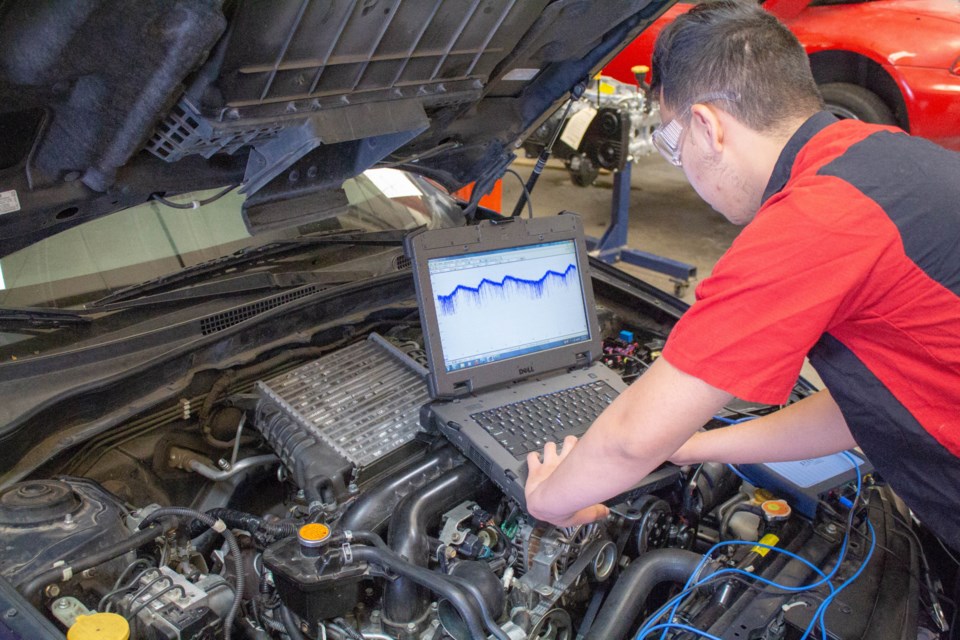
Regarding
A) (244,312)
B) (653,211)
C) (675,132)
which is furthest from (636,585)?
(653,211)

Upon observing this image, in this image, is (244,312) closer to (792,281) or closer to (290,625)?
(290,625)

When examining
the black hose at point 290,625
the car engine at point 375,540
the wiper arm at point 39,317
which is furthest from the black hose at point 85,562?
the wiper arm at point 39,317

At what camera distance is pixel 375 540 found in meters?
1.31

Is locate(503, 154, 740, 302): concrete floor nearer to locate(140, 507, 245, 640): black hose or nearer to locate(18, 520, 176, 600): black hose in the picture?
locate(140, 507, 245, 640): black hose

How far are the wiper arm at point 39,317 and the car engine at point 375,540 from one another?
9.6 inches

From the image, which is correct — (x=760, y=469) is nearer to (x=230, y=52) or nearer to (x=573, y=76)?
(x=573, y=76)

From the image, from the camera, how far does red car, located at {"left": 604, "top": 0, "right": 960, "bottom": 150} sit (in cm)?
477

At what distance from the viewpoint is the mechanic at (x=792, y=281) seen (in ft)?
3.19

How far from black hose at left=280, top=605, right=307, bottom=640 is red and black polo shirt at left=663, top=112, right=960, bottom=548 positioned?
76cm

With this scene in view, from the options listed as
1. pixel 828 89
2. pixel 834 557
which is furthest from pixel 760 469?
pixel 828 89

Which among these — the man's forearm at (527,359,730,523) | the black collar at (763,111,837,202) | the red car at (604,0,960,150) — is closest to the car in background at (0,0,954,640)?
the man's forearm at (527,359,730,523)

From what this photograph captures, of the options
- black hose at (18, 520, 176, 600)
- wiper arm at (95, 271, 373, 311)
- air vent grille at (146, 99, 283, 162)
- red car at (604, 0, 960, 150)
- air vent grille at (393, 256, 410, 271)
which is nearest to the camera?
black hose at (18, 520, 176, 600)

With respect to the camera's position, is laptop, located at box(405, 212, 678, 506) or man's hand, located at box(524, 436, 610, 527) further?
laptop, located at box(405, 212, 678, 506)

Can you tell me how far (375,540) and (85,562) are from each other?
0.44m
